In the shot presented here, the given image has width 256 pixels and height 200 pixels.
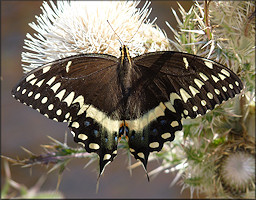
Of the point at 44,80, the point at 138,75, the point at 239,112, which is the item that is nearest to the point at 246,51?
the point at 239,112

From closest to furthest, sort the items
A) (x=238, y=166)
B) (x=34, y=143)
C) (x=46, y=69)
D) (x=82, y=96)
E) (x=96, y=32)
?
1. (x=46, y=69)
2. (x=82, y=96)
3. (x=96, y=32)
4. (x=238, y=166)
5. (x=34, y=143)

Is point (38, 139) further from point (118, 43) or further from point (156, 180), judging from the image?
point (118, 43)

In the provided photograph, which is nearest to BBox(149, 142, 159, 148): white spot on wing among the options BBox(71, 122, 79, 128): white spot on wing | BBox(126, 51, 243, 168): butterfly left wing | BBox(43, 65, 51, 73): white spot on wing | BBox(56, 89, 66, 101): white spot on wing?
BBox(126, 51, 243, 168): butterfly left wing

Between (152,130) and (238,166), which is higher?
(152,130)

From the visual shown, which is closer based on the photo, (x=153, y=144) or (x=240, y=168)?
(x=153, y=144)

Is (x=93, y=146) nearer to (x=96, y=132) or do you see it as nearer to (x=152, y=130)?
(x=96, y=132)

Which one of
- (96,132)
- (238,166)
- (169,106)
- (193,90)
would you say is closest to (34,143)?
(96,132)

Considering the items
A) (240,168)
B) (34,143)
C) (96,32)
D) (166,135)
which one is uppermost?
(96,32)

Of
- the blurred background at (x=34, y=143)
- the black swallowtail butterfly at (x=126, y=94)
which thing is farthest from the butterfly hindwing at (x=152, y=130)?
the blurred background at (x=34, y=143)
